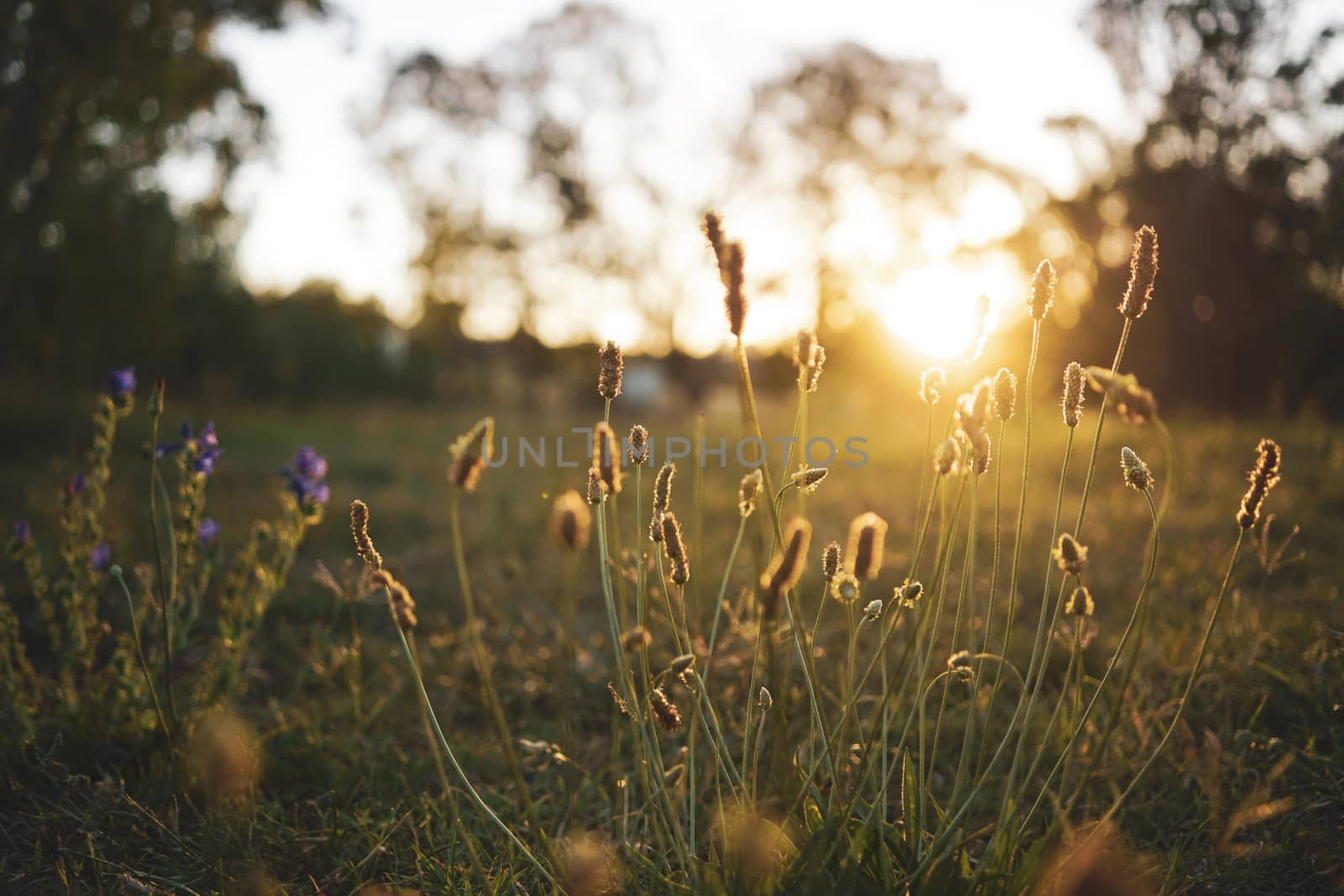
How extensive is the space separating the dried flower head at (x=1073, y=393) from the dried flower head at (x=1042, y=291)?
94mm

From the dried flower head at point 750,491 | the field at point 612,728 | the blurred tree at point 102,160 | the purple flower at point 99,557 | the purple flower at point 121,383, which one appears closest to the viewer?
the dried flower head at point 750,491

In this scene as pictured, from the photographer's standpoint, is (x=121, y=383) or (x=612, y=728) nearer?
(x=121, y=383)

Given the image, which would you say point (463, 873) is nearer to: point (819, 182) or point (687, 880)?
point (687, 880)

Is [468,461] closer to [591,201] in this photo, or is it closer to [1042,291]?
[1042,291]

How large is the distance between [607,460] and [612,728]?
4.75ft

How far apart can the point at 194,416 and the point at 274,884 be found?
9.44m

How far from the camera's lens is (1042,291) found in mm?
1231

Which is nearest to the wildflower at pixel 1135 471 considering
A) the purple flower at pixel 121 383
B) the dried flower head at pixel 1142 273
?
the dried flower head at pixel 1142 273

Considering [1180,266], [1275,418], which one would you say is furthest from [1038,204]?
[1275,418]

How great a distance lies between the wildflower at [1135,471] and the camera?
1183 mm

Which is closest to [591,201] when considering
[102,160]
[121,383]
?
[102,160]

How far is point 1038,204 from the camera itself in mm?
13383

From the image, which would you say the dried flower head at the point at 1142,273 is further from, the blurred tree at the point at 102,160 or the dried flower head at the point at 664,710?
the blurred tree at the point at 102,160

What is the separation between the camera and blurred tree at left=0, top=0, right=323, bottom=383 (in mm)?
7023
